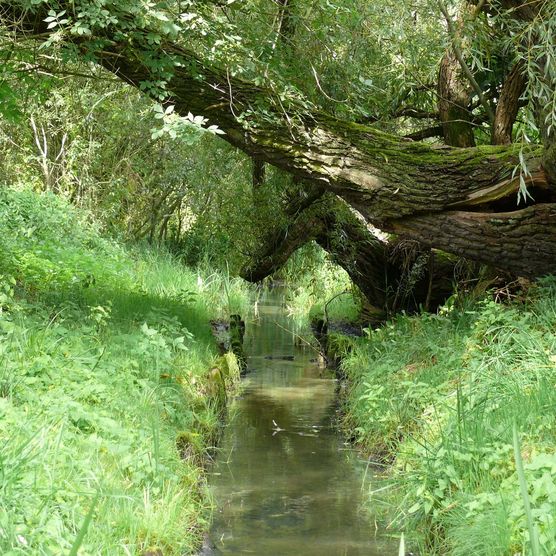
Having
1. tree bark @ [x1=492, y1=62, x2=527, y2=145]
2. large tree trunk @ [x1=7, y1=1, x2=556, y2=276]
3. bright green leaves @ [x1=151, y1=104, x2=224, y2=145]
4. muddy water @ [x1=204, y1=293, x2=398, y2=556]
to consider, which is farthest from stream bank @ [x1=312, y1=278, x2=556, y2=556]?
bright green leaves @ [x1=151, y1=104, x2=224, y2=145]

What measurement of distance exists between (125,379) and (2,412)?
Result: 71.2 inches

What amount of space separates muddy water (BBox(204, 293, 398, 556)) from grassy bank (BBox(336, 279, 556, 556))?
32 cm

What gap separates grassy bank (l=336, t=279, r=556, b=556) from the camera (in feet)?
13.0

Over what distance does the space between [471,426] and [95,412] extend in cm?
230

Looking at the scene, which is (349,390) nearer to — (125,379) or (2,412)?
(125,379)

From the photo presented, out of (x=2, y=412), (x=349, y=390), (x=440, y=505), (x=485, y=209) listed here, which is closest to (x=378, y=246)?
(x=349, y=390)

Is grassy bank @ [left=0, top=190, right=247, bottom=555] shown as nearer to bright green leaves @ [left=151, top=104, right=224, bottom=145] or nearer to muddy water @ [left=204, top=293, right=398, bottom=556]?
muddy water @ [left=204, top=293, right=398, bottom=556]

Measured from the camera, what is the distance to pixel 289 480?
6.62 meters

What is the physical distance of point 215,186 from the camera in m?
12.6

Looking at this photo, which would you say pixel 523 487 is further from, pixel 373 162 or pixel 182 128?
pixel 373 162

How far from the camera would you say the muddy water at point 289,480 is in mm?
5277

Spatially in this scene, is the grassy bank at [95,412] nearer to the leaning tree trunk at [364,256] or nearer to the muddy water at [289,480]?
the muddy water at [289,480]

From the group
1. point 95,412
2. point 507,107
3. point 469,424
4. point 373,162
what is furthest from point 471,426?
point 507,107

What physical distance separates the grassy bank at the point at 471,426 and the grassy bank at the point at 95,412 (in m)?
1.44
